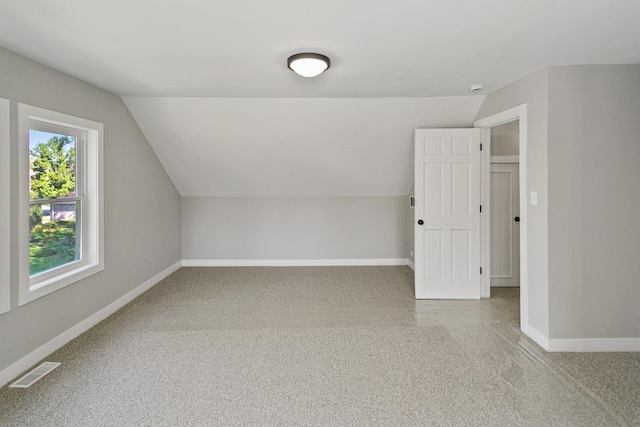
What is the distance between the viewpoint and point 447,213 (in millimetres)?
4230

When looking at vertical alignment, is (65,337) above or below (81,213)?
below

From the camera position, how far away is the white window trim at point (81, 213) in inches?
103

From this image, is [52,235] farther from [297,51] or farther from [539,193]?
[539,193]

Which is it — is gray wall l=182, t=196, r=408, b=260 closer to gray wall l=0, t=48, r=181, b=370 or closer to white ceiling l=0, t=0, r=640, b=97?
gray wall l=0, t=48, r=181, b=370

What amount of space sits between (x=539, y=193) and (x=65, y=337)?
4244 mm

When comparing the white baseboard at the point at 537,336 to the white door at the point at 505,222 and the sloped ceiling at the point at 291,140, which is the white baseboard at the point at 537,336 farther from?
the sloped ceiling at the point at 291,140

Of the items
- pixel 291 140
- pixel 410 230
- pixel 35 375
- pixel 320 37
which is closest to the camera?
pixel 320 37

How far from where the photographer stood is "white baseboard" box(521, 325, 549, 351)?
2971 millimetres

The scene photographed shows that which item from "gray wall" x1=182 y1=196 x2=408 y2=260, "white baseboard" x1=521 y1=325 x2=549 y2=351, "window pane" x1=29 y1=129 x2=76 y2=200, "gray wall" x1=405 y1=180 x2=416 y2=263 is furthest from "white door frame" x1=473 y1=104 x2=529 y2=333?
"window pane" x1=29 y1=129 x2=76 y2=200

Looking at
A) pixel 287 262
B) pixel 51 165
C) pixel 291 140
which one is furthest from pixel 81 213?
pixel 287 262

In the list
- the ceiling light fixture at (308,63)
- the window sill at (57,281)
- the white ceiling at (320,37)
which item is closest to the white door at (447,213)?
the white ceiling at (320,37)

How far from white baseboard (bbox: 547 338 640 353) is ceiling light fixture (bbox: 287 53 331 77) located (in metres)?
2.92

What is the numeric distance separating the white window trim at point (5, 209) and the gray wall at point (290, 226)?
3.43m

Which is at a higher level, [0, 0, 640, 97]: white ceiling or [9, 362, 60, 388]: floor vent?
[0, 0, 640, 97]: white ceiling
